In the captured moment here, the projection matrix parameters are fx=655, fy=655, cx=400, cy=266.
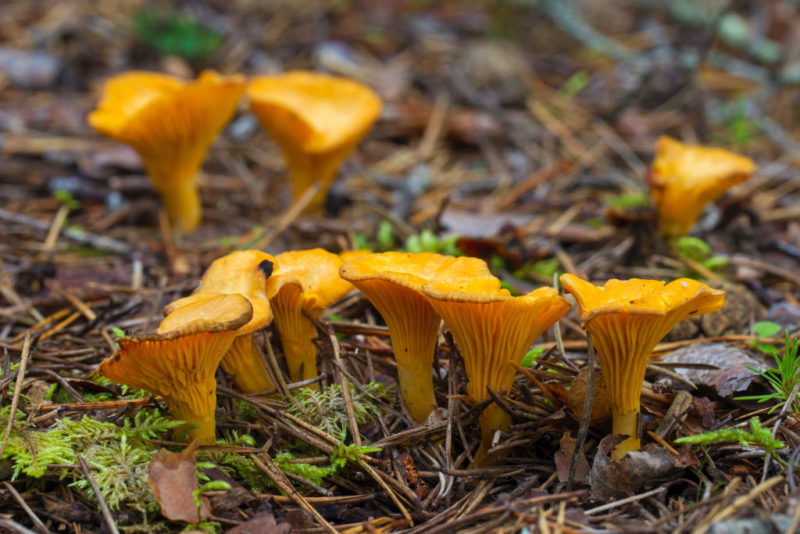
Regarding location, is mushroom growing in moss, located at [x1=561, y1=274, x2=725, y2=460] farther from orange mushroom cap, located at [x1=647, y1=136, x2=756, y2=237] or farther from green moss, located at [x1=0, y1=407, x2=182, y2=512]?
orange mushroom cap, located at [x1=647, y1=136, x2=756, y2=237]

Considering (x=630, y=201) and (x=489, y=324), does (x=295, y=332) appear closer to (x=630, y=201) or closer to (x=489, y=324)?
(x=489, y=324)

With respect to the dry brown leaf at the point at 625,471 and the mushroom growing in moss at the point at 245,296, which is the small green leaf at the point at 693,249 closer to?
the dry brown leaf at the point at 625,471

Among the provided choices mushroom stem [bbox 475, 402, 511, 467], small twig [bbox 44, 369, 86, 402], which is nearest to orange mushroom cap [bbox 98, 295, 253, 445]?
small twig [bbox 44, 369, 86, 402]

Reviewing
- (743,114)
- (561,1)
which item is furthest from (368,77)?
(743,114)

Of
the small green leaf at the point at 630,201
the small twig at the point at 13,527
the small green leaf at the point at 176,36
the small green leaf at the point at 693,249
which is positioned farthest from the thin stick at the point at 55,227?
the small green leaf at the point at 693,249

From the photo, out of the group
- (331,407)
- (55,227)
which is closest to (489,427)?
(331,407)

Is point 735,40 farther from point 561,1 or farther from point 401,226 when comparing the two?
point 401,226
